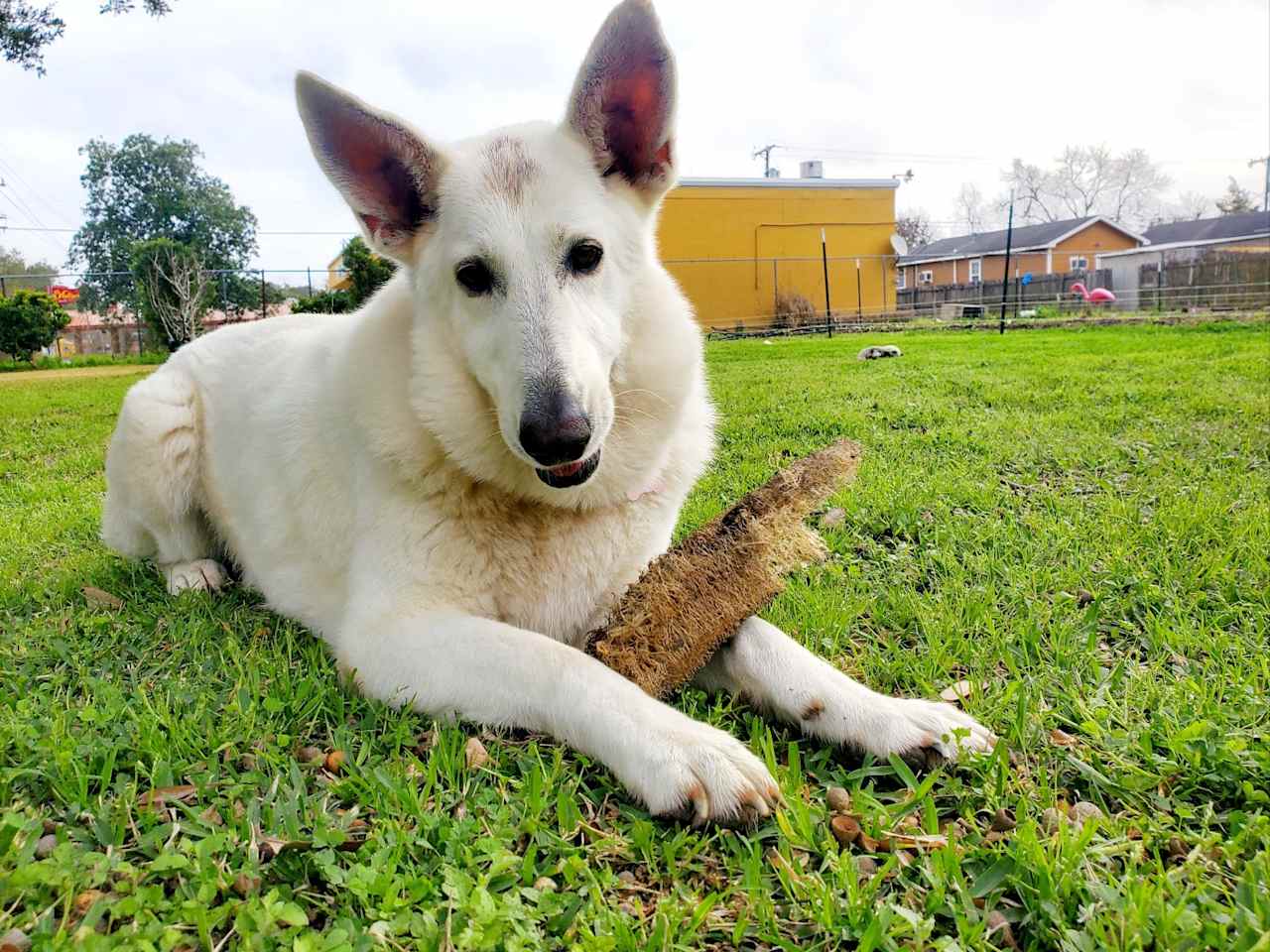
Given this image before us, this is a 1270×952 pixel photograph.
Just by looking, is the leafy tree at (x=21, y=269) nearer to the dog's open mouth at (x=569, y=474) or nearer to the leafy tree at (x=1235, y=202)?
the dog's open mouth at (x=569, y=474)

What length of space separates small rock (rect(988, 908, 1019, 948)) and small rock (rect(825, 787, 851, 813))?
12.9 inches

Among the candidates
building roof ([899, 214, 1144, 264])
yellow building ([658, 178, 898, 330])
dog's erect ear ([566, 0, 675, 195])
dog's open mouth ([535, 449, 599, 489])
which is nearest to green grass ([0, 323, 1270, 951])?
dog's open mouth ([535, 449, 599, 489])

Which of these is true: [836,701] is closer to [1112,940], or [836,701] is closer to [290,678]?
[1112,940]

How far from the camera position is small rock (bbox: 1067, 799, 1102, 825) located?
152 cm

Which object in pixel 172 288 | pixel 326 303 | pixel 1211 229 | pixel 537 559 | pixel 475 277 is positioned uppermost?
pixel 1211 229

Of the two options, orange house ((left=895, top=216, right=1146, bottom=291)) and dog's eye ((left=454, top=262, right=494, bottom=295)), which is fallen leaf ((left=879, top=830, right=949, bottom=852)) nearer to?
dog's eye ((left=454, top=262, right=494, bottom=295))

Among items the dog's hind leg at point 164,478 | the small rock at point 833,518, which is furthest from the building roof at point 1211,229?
the dog's hind leg at point 164,478

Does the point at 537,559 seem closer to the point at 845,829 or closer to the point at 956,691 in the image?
the point at 845,829

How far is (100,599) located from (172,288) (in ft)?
69.2

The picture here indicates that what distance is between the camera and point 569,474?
2006 millimetres

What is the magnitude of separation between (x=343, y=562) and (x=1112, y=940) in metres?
2.11

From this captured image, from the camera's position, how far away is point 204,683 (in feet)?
6.88

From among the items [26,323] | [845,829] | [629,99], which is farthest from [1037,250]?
[845,829]

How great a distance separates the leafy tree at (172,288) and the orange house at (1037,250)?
96.1ft
